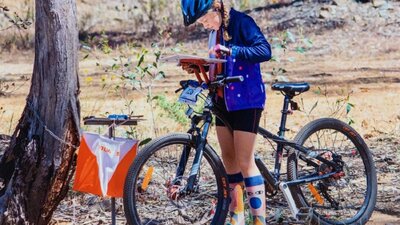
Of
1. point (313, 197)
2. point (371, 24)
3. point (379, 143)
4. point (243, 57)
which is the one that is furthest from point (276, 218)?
point (371, 24)

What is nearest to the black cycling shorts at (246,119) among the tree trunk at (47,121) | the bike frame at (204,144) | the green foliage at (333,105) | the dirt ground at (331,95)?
the bike frame at (204,144)

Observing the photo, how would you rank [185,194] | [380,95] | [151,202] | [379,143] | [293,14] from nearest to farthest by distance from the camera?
[185,194], [151,202], [379,143], [380,95], [293,14]

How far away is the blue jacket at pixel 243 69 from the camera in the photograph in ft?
15.4

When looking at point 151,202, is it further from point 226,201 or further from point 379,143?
point 379,143

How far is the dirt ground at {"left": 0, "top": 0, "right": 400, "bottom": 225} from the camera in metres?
6.42

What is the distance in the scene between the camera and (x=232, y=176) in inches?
199

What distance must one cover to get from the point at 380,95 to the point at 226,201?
695 centimetres

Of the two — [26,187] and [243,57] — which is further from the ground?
[243,57]

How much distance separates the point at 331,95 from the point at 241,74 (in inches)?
278

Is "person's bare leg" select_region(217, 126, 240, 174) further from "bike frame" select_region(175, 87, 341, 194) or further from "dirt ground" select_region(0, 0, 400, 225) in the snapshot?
"dirt ground" select_region(0, 0, 400, 225)

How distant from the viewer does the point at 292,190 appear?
17.7ft

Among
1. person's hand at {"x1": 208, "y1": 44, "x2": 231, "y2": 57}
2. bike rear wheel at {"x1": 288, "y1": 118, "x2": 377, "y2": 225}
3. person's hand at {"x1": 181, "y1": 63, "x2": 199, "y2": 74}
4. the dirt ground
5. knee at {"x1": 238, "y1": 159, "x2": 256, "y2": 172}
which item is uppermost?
person's hand at {"x1": 208, "y1": 44, "x2": 231, "y2": 57}

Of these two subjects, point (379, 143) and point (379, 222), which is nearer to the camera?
point (379, 222)

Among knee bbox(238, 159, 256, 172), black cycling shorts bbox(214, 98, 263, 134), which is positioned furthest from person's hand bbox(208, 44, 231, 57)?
knee bbox(238, 159, 256, 172)
